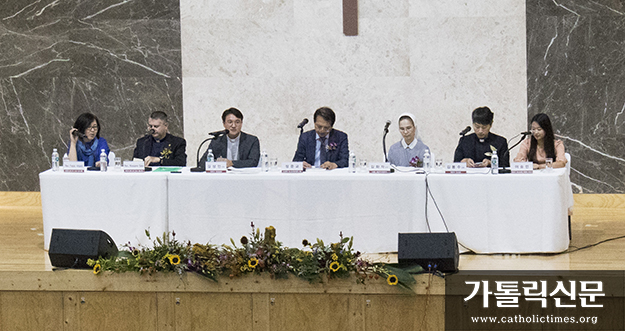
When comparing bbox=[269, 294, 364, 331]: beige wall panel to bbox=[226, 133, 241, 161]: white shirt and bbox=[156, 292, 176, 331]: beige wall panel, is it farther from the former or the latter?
bbox=[226, 133, 241, 161]: white shirt

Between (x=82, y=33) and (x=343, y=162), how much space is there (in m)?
3.14

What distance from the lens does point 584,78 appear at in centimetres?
572

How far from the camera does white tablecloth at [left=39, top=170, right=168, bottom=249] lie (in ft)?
13.4

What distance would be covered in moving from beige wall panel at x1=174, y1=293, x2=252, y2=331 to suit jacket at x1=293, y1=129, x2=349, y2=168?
1.96 metres

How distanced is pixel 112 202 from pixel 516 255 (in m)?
2.48

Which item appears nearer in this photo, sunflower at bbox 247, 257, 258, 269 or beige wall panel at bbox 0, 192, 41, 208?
sunflower at bbox 247, 257, 258, 269

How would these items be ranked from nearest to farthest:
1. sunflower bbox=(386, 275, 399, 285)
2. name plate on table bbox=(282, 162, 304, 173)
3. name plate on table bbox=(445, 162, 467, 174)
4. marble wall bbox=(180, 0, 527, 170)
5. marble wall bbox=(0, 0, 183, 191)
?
sunflower bbox=(386, 275, 399, 285) → name plate on table bbox=(445, 162, 467, 174) → name plate on table bbox=(282, 162, 304, 173) → marble wall bbox=(180, 0, 527, 170) → marble wall bbox=(0, 0, 183, 191)

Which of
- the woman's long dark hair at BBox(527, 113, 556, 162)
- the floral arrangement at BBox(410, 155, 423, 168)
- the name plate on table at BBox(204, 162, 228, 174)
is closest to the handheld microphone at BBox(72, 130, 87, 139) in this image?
the name plate on table at BBox(204, 162, 228, 174)

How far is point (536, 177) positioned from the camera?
3826 millimetres

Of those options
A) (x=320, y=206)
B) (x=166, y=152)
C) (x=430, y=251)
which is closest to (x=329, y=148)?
(x=320, y=206)

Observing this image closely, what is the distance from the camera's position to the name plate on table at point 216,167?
4090 mm

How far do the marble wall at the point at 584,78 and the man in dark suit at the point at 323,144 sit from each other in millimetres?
2118

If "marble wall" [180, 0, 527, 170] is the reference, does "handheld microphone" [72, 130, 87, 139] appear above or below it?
below

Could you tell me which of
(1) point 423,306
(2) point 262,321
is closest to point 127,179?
(2) point 262,321
